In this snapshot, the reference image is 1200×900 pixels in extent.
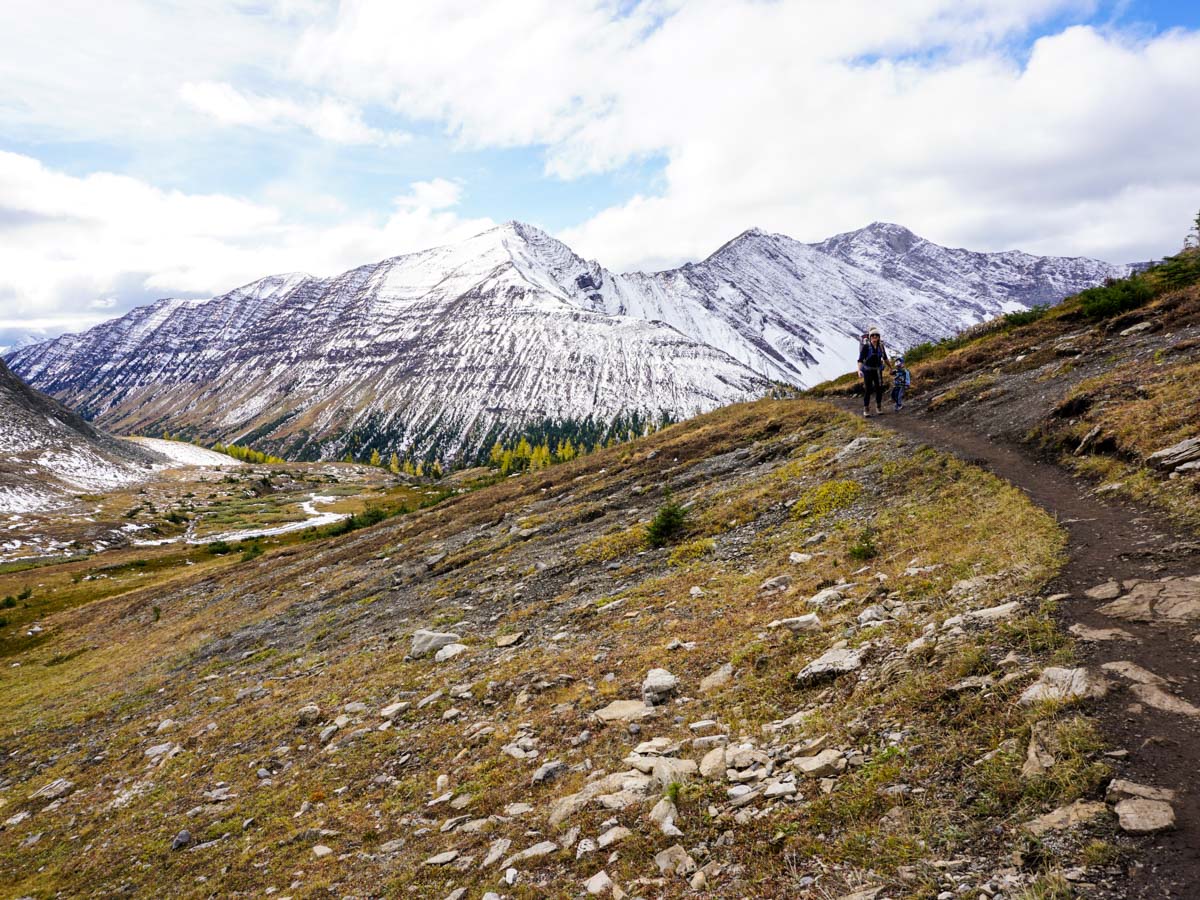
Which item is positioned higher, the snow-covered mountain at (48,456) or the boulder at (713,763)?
the snow-covered mountain at (48,456)

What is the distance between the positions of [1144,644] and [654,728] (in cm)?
667

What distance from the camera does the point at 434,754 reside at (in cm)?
1144

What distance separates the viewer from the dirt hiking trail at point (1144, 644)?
4.47 metres

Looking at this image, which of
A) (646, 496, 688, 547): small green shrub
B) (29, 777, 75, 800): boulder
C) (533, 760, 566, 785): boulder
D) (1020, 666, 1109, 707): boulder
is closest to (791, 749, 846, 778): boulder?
(1020, 666, 1109, 707): boulder

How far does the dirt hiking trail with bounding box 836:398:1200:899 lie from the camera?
4469mm

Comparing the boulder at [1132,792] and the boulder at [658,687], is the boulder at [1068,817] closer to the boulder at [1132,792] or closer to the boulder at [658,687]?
the boulder at [1132,792]

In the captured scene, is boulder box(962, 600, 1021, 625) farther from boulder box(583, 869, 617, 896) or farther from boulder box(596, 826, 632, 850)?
boulder box(583, 869, 617, 896)

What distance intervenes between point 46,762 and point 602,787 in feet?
75.0

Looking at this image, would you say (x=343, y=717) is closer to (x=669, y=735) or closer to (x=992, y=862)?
(x=669, y=735)

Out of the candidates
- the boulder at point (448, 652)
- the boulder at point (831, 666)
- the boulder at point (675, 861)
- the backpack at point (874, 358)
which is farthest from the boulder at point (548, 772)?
the backpack at point (874, 358)

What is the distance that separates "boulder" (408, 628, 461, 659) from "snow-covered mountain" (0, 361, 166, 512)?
5781 inches

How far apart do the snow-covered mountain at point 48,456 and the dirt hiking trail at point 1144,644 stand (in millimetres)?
162829

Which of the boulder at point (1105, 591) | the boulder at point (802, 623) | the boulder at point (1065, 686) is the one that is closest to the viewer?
the boulder at point (1065, 686)

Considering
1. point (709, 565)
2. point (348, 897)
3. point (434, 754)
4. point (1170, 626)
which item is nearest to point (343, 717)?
point (434, 754)
